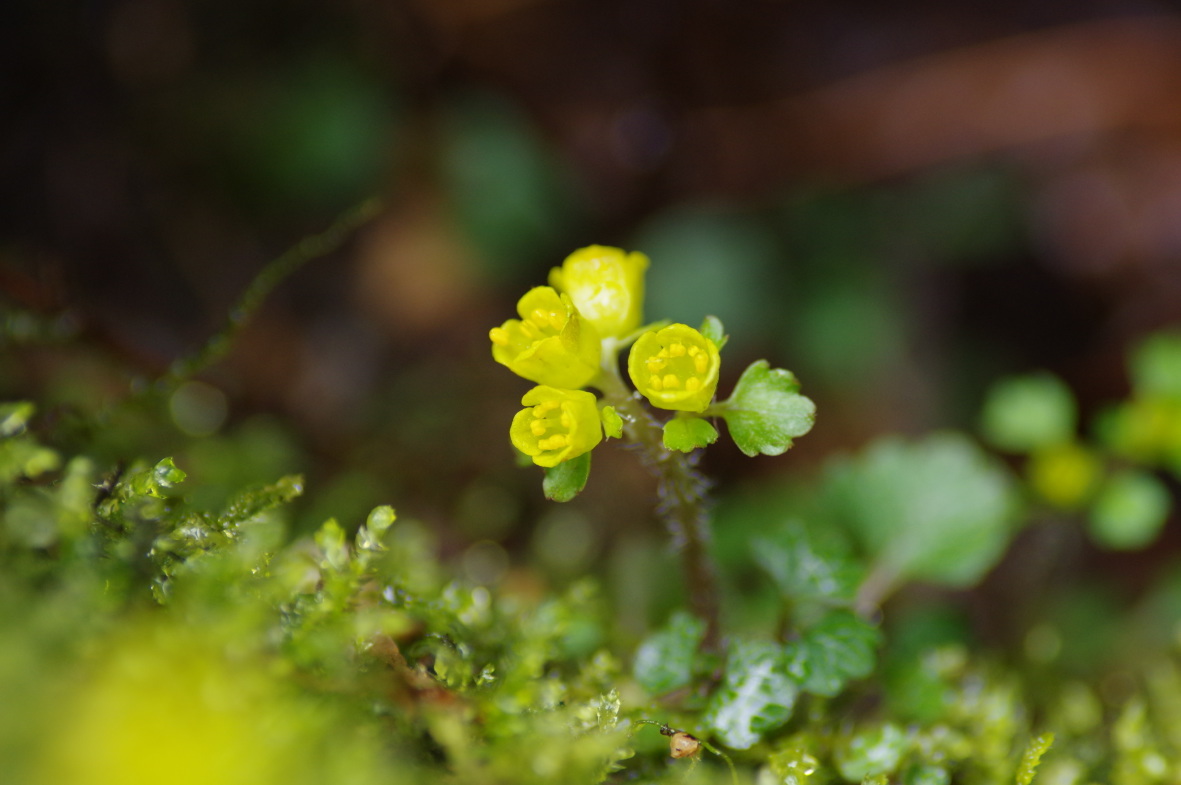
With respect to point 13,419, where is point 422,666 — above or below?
below

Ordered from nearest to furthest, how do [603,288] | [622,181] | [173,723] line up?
[173,723], [603,288], [622,181]

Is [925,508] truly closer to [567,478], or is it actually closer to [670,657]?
[670,657]

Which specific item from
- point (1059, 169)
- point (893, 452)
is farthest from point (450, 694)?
point (1059, 169)

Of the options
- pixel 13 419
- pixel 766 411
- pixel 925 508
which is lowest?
pixel 925 508

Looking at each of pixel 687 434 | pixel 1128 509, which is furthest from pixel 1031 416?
pixel 687 434

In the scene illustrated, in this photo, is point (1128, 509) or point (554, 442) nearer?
point (554, 442)

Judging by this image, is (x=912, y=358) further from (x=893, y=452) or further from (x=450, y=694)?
(x=450, y=694)

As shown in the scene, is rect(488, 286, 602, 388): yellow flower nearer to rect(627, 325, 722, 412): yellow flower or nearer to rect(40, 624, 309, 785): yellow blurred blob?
rect(627, 325, 722, 412): yellow flower

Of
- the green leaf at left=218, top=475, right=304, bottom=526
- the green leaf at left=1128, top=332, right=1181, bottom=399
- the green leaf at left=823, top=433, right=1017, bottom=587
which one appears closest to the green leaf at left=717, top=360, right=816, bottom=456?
the green leaf at left=218, top=475, right=304, bottom=526
